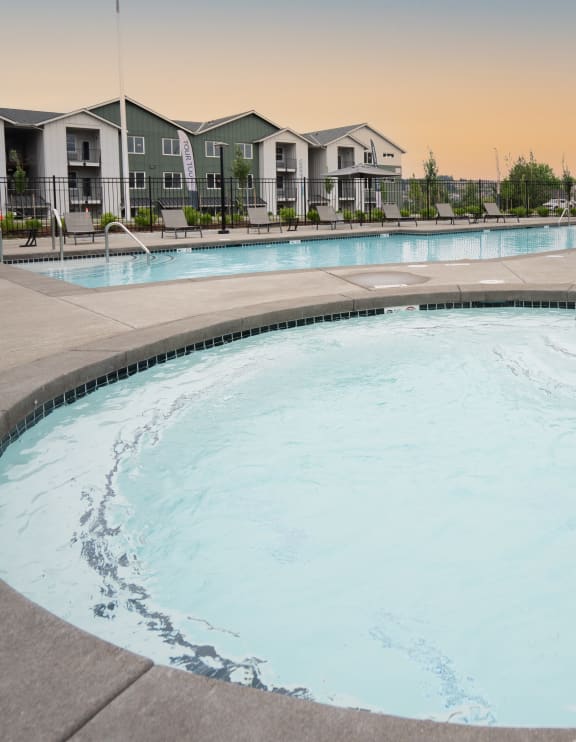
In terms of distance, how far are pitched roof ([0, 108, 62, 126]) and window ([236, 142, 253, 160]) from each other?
11.5m

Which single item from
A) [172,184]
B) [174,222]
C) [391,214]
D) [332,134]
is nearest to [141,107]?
[172,184]

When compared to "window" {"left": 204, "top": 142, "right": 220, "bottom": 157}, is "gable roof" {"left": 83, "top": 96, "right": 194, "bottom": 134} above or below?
above

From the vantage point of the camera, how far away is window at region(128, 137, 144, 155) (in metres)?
42.3

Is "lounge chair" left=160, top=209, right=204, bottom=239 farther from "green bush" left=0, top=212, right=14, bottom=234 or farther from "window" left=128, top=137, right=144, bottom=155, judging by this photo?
"window" left=128, top=137, right=144, bottom=155

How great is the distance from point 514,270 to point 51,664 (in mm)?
9391

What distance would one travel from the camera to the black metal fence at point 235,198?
25.0m

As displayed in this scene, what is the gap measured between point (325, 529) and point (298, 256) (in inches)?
481

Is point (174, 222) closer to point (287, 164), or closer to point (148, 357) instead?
point (148, 357)

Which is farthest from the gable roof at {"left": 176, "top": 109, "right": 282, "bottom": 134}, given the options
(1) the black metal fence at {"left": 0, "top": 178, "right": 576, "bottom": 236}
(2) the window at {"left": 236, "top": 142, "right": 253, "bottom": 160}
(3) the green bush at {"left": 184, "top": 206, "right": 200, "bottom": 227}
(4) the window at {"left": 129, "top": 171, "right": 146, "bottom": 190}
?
(3) the green bush at {"left": 184, "top": 206, "right": 200, "bottom": 227}

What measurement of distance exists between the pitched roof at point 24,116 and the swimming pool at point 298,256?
25735 mm

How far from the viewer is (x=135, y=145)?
42.5 m

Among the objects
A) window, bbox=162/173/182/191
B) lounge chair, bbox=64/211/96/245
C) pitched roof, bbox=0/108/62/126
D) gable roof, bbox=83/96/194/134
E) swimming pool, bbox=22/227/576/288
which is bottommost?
swimming pool, bbox=22/227/576/288

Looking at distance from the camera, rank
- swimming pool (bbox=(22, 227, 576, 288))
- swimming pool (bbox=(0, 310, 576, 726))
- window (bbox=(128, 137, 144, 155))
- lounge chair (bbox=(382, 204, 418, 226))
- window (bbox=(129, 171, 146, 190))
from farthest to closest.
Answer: window (bbox=(128, 137, 144, 155)) → window (bbox=(129, 171, 146, 190)) → lounge chair (bbox=(382, 204, 418, 226)) → swimming pool (bbox=(22, 227, 576, 288)) → swimming pool (bbox=(0, 310, 576, 726))

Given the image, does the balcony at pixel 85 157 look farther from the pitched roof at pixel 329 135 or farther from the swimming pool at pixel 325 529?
the swimming pool at pixel 325 529
